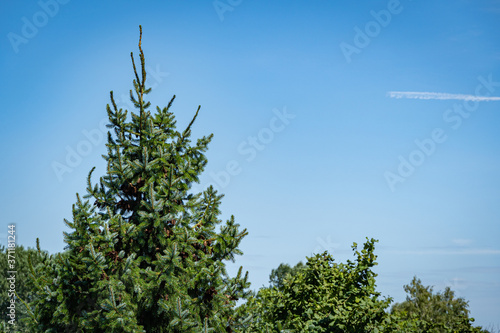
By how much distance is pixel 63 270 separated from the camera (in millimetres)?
8602

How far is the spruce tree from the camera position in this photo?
807cm

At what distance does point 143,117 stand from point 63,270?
134 inches

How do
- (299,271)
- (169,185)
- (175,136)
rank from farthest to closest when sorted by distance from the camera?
(299,271), (175,136), (169,185)

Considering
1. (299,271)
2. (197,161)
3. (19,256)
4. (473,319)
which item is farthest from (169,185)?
(19,256)

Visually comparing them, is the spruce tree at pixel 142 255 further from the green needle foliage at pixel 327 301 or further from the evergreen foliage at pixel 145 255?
the green needle foliage at pixel 327 301

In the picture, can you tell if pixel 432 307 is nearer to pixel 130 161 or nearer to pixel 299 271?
pixel 299 271

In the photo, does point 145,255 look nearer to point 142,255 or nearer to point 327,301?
point 142,255

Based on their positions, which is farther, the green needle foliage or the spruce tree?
the green needle foliage

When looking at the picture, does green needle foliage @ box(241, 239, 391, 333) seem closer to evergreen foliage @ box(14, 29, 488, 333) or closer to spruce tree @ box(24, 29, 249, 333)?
evergreen foliage @ box(14, 29, 488, 333)

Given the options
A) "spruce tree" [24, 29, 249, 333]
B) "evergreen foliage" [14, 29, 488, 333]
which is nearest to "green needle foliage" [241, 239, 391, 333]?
"evergreen foliage" [14, 29, 488, 333]

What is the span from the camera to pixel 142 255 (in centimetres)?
889

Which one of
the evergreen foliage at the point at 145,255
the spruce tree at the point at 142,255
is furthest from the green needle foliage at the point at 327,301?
the spruce tree at the point at 142,255

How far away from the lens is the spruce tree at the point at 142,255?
26.5 feet

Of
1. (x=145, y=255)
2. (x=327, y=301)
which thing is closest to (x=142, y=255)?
(x=145, y=255)
